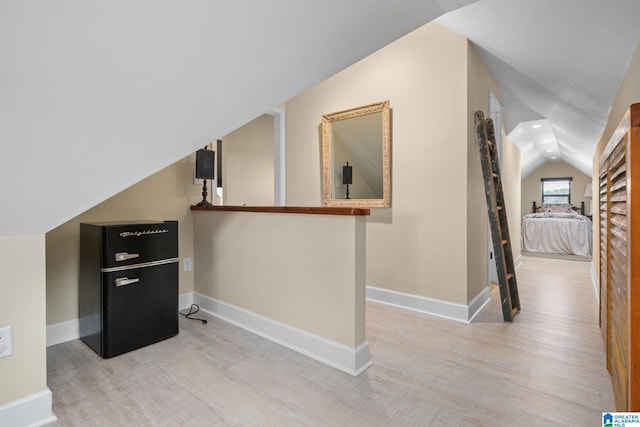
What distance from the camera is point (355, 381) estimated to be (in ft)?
5.93

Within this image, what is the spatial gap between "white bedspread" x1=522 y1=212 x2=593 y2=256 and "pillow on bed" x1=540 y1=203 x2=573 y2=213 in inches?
117

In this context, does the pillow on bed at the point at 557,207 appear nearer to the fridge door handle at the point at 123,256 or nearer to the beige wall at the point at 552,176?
the beige wall at the point at 552,176

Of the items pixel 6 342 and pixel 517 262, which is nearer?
pixel 6 342

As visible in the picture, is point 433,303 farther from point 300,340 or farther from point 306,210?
point 306,210

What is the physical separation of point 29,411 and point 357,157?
304 centimetres

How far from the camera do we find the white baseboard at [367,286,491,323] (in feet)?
9.12

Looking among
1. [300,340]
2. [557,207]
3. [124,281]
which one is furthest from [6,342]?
[557,207]

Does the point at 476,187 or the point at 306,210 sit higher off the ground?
the point at 476,187

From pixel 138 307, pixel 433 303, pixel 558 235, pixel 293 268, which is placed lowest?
pixel 433 303

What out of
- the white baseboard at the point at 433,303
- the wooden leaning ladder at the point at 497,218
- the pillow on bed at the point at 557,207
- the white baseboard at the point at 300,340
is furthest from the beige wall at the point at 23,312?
the pillow on bed at the point at 557,207

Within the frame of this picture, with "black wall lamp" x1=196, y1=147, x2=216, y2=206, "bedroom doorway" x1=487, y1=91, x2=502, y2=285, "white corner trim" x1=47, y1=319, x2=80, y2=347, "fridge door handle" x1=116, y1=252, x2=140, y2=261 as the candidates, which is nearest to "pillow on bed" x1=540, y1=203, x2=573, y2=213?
"bedroom doorway" x1=487, y1=91, x2=502, y2=285

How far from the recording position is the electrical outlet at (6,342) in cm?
139

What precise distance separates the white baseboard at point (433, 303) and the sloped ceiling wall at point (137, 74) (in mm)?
2298

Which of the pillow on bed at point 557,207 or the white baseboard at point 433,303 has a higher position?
the pillow on bed at point 557,207
